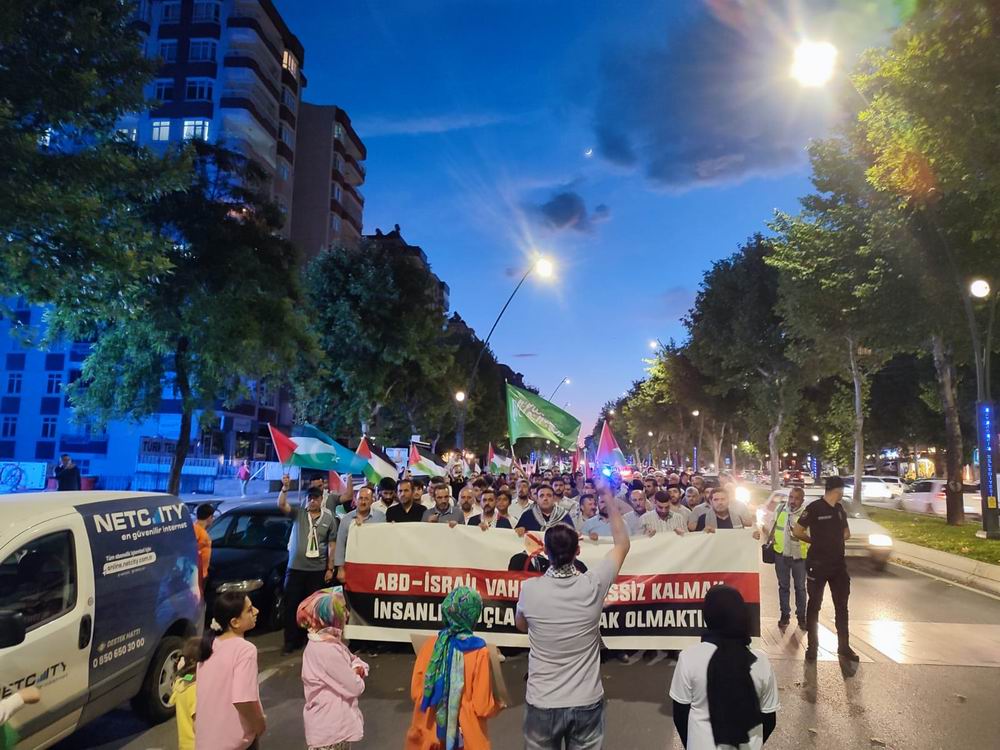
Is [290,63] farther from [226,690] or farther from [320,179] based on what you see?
[226,690]

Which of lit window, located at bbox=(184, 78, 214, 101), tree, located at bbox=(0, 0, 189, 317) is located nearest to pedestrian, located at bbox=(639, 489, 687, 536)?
tree, located at bbox=(0, 0, 189, 317)

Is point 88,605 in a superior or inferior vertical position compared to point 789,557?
superior

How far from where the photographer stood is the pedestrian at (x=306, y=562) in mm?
8117

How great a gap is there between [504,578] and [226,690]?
420 cm

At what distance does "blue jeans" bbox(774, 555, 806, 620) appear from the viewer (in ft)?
30.0

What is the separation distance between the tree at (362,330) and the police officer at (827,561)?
2830 centimetres

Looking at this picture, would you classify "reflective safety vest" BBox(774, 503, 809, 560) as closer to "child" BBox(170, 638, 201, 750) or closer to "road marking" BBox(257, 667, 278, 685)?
"road marking" BBox(257, 667, 278, 685)

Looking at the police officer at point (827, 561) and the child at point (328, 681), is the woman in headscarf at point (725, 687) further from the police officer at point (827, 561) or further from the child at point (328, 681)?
the police officer at point (827, 561)

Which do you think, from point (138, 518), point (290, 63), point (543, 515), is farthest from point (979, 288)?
point (290, 63)

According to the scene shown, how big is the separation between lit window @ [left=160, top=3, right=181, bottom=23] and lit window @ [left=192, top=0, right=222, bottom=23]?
1704mm

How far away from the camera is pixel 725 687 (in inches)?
120

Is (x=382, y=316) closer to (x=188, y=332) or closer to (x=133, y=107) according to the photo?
(x=188, y=332)

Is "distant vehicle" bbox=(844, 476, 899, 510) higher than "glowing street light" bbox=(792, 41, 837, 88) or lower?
lower

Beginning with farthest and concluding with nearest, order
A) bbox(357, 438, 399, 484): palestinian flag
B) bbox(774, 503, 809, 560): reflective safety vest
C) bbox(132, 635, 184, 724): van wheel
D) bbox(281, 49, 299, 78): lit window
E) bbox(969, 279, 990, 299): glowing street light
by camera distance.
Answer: bbox(281, 49, 299, 78): lit window
bbox(969, 279, 990, 299): glowing street light
bbox(357, 438, 399, 484): palestinian flag
bbox(774, 503, 809, 560): reflective safety vest
bbox(132, 635, 184, 724): van wheel
